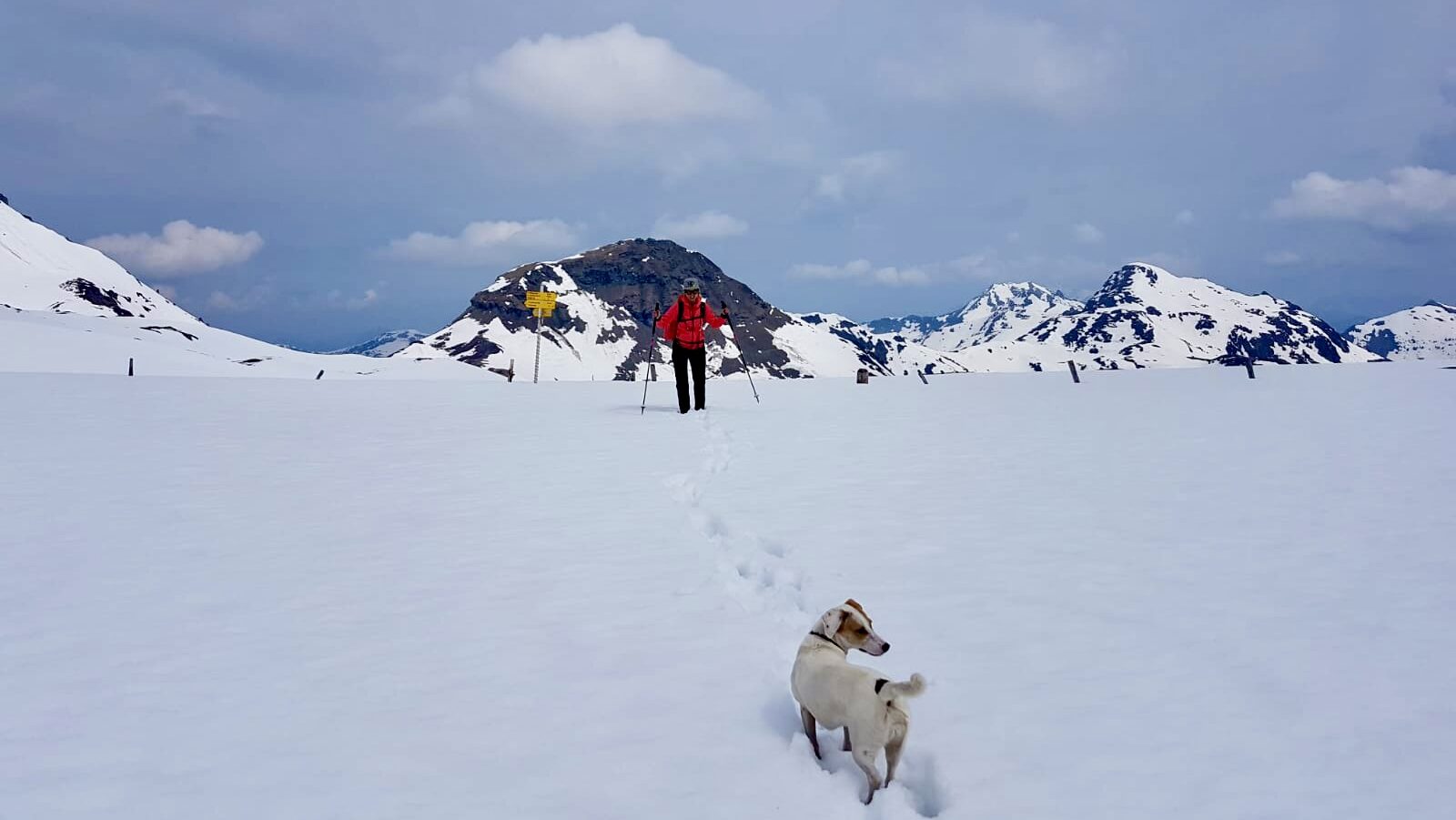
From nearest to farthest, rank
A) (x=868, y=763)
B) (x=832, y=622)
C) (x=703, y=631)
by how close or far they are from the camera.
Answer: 1. (x=868, y=763)
2. (x=832, y=622)
3. (x=703, y=631)

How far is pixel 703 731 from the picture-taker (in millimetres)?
4633

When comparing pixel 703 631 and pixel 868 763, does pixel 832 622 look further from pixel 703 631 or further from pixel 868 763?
pixel 703 631

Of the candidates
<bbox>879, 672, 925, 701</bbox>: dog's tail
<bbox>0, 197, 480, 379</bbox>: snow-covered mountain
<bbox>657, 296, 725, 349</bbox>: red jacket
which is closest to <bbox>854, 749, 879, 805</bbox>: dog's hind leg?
<bbox>879, 672, 925, 701</bbox>: dog's tail

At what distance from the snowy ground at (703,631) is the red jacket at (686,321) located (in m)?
6.68

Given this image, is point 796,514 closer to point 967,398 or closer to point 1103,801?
point 1103,801

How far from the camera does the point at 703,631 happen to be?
6.12m

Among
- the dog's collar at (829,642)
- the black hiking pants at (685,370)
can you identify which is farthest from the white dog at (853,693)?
the black hiking pants at (685,370)

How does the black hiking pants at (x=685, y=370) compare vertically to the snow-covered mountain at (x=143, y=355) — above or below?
below

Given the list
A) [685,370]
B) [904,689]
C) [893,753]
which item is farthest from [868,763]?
[685,370]

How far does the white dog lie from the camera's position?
3.89 metres

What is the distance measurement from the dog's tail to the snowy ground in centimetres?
69

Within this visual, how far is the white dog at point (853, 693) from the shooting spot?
3893 mm

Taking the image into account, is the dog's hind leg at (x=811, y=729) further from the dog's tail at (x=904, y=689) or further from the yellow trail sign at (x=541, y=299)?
the yellow trail sign at (x=541, y=299)

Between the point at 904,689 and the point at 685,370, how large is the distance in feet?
58.7
